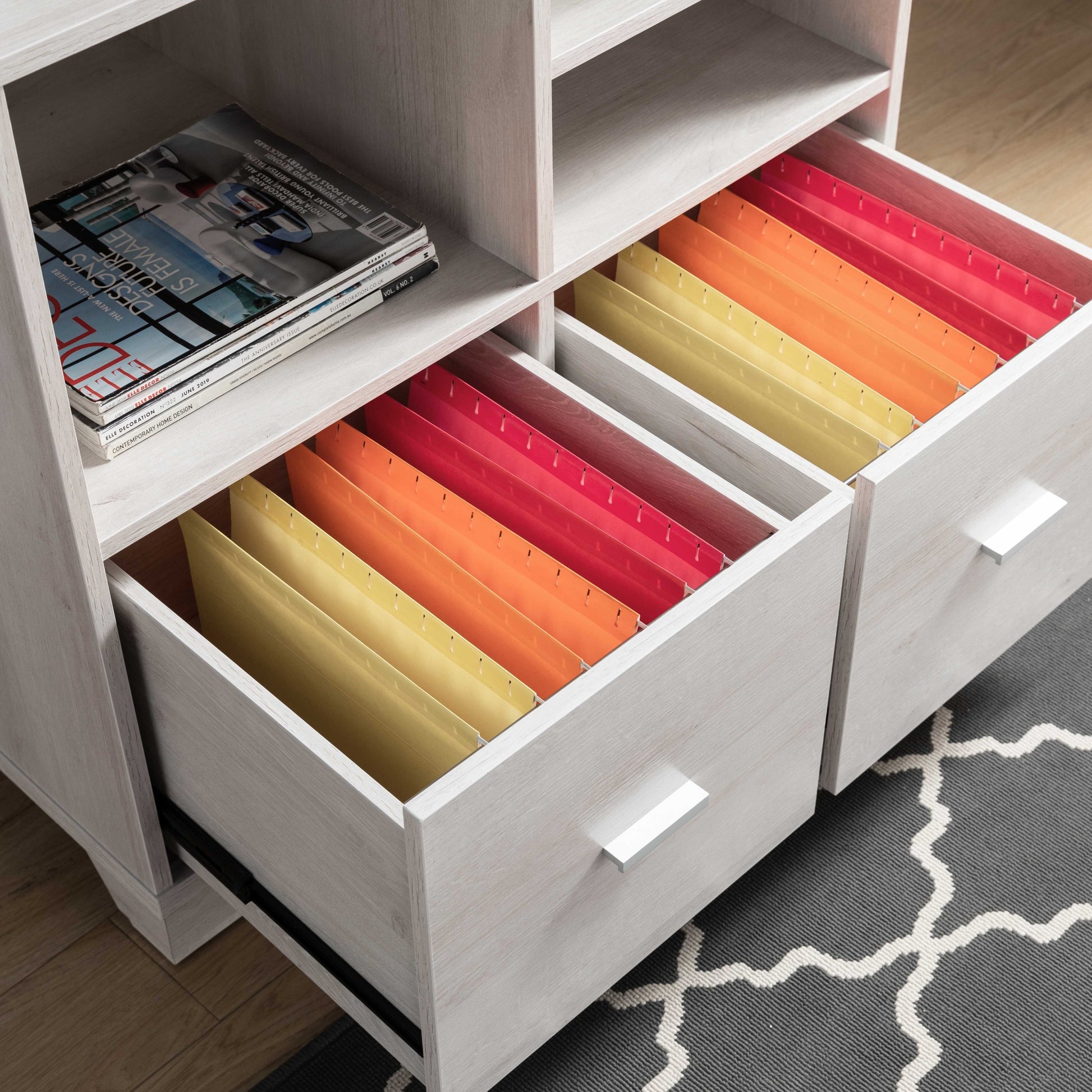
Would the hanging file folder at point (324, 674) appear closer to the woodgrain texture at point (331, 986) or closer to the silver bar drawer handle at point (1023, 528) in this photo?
the woodgrain texture at point (331, 986)

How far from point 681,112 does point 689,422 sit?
11.9 inches

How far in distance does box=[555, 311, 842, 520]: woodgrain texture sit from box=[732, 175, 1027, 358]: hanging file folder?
0.21 metres

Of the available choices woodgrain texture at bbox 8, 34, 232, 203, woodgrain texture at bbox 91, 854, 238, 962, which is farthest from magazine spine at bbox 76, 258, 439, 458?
woodgrain texture at bbox 91, 854, 238, 962

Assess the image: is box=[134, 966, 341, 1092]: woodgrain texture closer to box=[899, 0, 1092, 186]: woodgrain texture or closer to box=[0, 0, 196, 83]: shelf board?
box=[0, 0, 196, 83]: shelf board

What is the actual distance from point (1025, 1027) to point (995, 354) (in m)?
0.51

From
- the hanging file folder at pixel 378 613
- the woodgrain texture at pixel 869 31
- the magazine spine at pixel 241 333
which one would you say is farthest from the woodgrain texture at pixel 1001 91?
the hanging file folder at pixel 378 613

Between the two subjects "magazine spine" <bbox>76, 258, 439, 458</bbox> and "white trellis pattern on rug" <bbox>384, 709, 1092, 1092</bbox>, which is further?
"white trellis pattern on rug" <bbox>384, 709, 1092, 1092</bbox>

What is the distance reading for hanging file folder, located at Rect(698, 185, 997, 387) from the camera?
3.49 ft

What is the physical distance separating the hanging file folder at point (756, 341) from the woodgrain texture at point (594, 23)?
20 centimetres

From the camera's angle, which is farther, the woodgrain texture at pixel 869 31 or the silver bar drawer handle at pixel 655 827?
the woodgrain texture at pixel 869 31

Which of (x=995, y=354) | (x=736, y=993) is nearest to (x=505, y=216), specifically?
(x=995, y=354)

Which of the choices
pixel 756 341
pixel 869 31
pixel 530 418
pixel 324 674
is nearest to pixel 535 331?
pixel 530 418

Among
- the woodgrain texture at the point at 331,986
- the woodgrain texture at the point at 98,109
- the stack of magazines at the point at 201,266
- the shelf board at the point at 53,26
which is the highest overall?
the shelf board at the point at 53,26

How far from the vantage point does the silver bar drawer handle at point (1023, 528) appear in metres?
1.04
